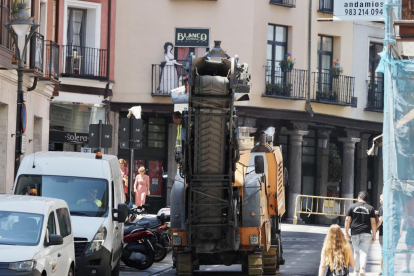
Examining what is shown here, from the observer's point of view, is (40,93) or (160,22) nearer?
(40,93)

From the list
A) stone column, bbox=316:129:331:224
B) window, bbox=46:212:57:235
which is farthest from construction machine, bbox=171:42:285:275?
stone column, bbox=316:129:331:224

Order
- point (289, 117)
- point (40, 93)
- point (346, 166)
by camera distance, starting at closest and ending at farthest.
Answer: point (40, 93), point (289, 117), point (346, 166)

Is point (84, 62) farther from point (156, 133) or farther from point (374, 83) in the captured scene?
point (374, 83)

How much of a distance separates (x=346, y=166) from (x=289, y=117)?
15.9 ft

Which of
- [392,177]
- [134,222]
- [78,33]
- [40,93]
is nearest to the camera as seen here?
[392,177]

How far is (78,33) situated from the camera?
130 feet

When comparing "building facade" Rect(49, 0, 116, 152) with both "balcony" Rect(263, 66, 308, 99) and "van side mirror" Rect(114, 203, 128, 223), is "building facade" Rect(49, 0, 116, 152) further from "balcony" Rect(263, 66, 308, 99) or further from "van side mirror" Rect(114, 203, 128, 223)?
"van side mirror" Rect(114, 203, 128, 223)

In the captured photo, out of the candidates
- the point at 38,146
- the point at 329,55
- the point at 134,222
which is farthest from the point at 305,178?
the point at 134,222

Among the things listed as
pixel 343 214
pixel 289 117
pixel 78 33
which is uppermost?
pixel 78 33

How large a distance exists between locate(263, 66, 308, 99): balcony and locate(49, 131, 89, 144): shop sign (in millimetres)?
7698

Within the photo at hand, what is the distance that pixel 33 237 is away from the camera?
14234mm

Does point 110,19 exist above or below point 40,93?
above

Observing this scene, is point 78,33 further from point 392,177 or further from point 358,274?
point 392,177

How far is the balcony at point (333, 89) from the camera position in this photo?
4388 centimetres
